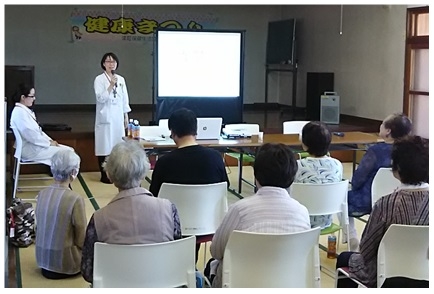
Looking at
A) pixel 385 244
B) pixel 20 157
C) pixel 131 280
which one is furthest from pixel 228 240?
pixel 20 157

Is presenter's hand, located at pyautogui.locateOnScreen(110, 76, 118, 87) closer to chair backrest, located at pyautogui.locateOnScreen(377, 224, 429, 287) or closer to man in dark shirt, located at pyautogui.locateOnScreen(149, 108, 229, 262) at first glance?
man in dark shirt, located at pyautogui.locateOnScreen(149, 108, 229, 262)

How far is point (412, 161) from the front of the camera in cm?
264

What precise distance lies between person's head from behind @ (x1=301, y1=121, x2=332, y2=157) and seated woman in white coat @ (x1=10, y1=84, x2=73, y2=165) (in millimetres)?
2807

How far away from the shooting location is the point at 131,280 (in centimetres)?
242

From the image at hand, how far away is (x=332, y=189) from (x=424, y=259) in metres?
1.19

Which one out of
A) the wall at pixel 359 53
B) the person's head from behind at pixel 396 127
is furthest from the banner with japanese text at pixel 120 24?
the person's head from behind at pixel 396 127

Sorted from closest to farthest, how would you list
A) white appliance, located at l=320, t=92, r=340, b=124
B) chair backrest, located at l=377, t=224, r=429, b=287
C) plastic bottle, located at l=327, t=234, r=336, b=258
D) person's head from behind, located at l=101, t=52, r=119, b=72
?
chair backrest, located at l=377, t=224, r=429, b=287 < plastic bottle, located at l=327, t=234, r=336, b=258 < person's head from behind, located at l=101, t=52, r=119, b=72 < white appliance, located at l=320, t=92, r=340, b=124

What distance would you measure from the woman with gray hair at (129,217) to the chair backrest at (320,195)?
1.18m

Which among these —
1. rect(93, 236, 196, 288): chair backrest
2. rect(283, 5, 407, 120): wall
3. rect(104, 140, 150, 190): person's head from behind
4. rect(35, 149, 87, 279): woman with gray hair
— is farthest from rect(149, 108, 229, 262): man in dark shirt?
rect(283, 5, 407, 120): wall

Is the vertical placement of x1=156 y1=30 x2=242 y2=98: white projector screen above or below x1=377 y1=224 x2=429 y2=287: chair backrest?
above

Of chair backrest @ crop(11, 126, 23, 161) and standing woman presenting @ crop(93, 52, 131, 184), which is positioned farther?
standing woman presenting @ crop(93, 52, 131, 184)

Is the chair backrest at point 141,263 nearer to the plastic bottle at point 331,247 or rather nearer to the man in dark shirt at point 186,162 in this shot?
the man in dark shirt at point 186,162

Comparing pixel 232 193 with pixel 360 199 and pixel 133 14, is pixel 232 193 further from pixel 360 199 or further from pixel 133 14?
pixel 133 14

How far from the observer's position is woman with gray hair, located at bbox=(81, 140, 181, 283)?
8.38ft
